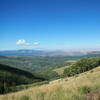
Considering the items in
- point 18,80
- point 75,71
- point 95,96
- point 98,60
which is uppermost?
point 95,96

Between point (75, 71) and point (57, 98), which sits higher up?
point (57, 98)

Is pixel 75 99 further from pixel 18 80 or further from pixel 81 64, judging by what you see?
pixel 18 80

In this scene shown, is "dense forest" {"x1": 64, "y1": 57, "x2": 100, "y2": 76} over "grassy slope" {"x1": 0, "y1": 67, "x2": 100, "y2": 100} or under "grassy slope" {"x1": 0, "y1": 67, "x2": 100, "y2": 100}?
under

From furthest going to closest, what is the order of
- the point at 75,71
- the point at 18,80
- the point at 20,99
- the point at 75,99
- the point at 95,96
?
the point at 18,80
the point at 75,71
the point at 20,99
the point at 75,99
the point at 95,96

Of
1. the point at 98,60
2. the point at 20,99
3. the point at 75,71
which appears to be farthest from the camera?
the point at 98,60

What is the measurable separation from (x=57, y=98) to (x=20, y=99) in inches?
55.6

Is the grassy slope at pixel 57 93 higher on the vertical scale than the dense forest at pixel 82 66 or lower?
higher

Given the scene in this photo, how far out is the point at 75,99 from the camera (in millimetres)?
4621

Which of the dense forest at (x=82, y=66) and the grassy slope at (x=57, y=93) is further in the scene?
the dense forest at (x=82, y=66)

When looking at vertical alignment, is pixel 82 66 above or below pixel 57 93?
below

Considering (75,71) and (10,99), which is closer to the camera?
(10,99)

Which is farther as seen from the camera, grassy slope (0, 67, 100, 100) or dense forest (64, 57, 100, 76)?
dense forest (64, 57, 100, 76)

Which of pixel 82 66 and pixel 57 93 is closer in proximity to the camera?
pixel 57 93

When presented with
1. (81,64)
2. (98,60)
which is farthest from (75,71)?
(98,60)
